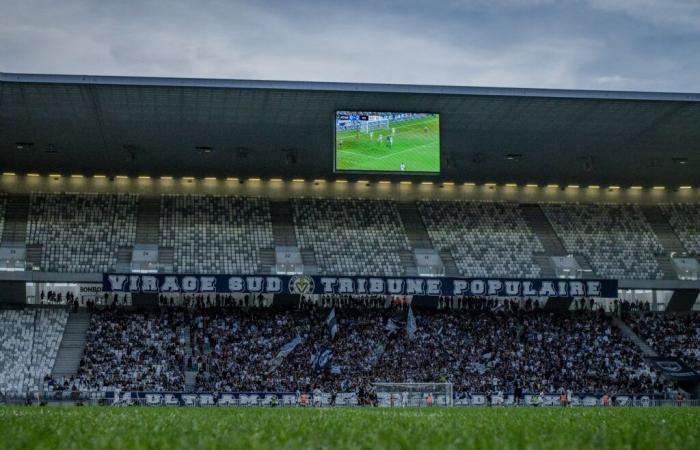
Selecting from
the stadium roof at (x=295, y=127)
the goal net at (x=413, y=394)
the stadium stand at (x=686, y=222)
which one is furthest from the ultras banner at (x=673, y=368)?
the goal net at (x=413, y=394)

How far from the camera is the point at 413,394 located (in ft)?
177

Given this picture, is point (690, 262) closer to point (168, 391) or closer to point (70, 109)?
point (168, 391)

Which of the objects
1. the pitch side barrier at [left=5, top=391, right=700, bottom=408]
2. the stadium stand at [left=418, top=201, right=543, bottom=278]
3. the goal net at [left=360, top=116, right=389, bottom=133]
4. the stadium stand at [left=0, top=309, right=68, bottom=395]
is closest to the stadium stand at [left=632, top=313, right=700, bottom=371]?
the stadium stand at [left=418, top=201, right=543, bottom=278]

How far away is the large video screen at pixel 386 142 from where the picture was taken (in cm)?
5488

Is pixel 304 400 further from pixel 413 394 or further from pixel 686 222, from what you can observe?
pixel 686 222

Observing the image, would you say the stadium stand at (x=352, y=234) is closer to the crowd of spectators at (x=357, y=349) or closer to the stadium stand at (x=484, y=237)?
the crowd of spectators at (x=357, y=349)

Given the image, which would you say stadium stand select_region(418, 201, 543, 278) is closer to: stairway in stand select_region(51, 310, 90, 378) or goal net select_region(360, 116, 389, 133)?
goal net select_region(360, 116, 389, 133)

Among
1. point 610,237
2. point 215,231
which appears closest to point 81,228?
point 215,231

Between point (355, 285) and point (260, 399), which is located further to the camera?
point (355, 285)

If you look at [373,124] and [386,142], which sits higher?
[373,124]

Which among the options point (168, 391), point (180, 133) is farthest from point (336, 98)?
point (168, 391)

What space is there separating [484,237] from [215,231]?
19.5 meters

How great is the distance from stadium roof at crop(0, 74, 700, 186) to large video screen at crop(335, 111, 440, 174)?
722 millimetres

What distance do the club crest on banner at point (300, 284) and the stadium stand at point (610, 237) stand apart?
2083cm
